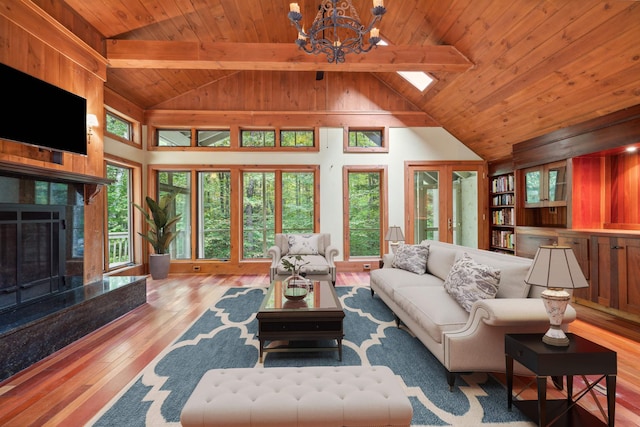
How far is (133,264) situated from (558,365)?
20.3 feet

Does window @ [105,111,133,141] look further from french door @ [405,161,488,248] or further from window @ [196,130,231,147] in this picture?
french door @ [405,161,488,248]

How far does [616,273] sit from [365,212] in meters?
3.74

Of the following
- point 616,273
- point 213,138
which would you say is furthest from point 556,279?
point 213,138

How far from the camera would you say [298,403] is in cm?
129

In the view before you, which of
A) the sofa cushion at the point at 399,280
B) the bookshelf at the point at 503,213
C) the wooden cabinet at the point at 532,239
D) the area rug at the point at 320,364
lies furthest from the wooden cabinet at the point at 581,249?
the area rug at the point at 320,364

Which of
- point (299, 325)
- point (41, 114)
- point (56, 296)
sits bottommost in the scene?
point (299, 325)

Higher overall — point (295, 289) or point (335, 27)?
point (335, 27)

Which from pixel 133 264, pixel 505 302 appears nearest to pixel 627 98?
pixel 505 302

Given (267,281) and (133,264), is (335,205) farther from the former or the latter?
(133,264)

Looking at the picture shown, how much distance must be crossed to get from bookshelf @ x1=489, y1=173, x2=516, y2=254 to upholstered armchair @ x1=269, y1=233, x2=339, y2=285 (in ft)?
11.2

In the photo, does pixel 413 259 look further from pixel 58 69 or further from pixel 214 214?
pixel 58 69

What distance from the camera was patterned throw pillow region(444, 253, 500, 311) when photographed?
224 cm

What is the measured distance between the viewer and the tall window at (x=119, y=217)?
16.3ft

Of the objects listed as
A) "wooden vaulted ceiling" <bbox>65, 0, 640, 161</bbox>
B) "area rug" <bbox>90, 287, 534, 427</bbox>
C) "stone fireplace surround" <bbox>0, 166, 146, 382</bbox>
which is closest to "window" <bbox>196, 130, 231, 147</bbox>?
"wooden vaulted ceiling" <bbox>65, 0, 640, 161</bbox>
